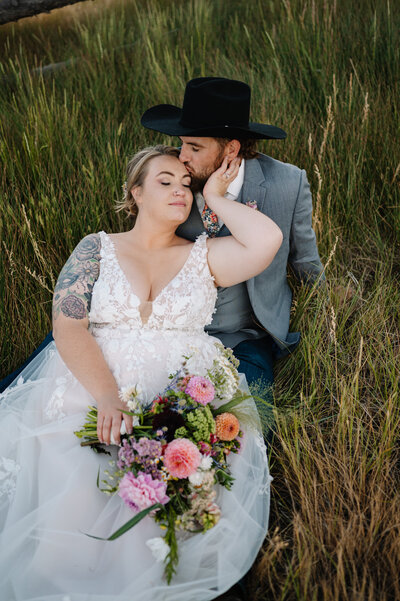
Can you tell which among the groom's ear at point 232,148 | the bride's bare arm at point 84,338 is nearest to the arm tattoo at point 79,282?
the bride's bare arm at point 84,338

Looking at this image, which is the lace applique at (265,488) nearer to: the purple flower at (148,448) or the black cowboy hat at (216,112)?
the purple flower at (148,448)

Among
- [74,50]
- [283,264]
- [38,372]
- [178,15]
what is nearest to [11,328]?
[38,372]

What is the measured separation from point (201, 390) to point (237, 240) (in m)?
0.96

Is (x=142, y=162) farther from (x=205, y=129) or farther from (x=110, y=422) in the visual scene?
(x=110, y=422)

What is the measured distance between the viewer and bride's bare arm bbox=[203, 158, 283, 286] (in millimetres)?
2662

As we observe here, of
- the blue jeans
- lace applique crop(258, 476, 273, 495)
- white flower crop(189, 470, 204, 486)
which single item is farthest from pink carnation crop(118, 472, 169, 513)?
the blue jeans

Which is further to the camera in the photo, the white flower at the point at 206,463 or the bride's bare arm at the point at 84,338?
the bride's bare arm at the point at 84,338

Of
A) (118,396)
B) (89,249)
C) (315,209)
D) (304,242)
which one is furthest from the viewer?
(315,209)

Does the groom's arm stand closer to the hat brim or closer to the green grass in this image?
the green grass

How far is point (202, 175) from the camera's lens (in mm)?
2977

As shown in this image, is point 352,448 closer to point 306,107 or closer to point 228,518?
A: point 228,518

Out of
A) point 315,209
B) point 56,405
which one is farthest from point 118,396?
point 315,209

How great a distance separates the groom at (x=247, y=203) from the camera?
290cm

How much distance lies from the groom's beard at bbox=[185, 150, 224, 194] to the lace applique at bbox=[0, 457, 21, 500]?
172cm
